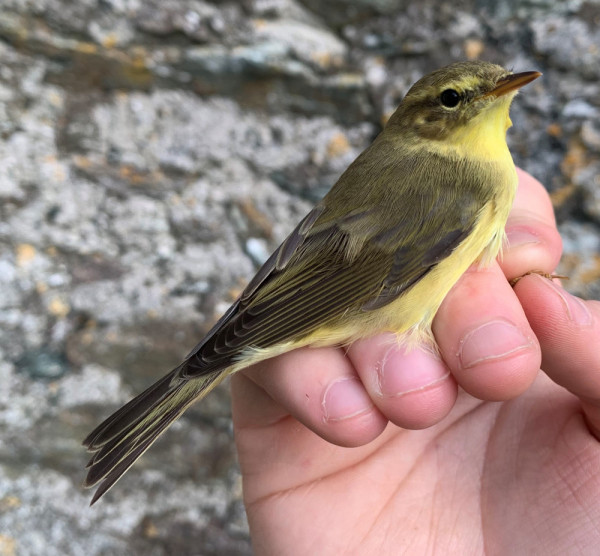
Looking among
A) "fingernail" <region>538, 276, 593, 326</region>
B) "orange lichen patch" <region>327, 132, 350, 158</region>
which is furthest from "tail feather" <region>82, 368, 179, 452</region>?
"orange lichen patch" <region>327, 132, 350, 158</region>

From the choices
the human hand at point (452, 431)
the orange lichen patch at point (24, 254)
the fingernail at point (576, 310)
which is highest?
the fingernail at point (576, 310)

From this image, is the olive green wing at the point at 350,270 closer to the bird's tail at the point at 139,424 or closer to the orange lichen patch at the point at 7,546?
the bird's tail at the point at 139,424

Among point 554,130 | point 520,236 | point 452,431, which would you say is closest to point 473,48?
point 554,130

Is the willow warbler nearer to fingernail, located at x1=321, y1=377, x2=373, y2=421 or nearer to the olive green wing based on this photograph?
the olive green wing

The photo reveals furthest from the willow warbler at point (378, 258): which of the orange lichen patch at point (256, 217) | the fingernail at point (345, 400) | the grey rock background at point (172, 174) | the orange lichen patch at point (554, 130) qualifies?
the orange lichen patch at point (554, 130)

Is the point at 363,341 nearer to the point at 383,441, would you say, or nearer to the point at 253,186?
the point at 383,441


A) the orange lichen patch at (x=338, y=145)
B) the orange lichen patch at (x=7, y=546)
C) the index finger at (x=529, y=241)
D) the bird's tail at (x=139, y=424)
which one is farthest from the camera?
the orange lichen patch at (x=338, y=145)

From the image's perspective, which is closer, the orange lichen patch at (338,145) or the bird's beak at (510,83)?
the bird's beak at (510,83)

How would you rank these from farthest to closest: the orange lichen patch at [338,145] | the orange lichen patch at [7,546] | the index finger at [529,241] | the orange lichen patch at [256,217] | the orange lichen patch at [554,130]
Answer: the orange lichen patch at [338,145] → the orange lichen patch at [256,217] → the orange lichen patch at [554,130] → the orange lichen patch at [7,546] → the index finger at [529,241]

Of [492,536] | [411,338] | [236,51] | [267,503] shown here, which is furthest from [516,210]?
[236,51]
